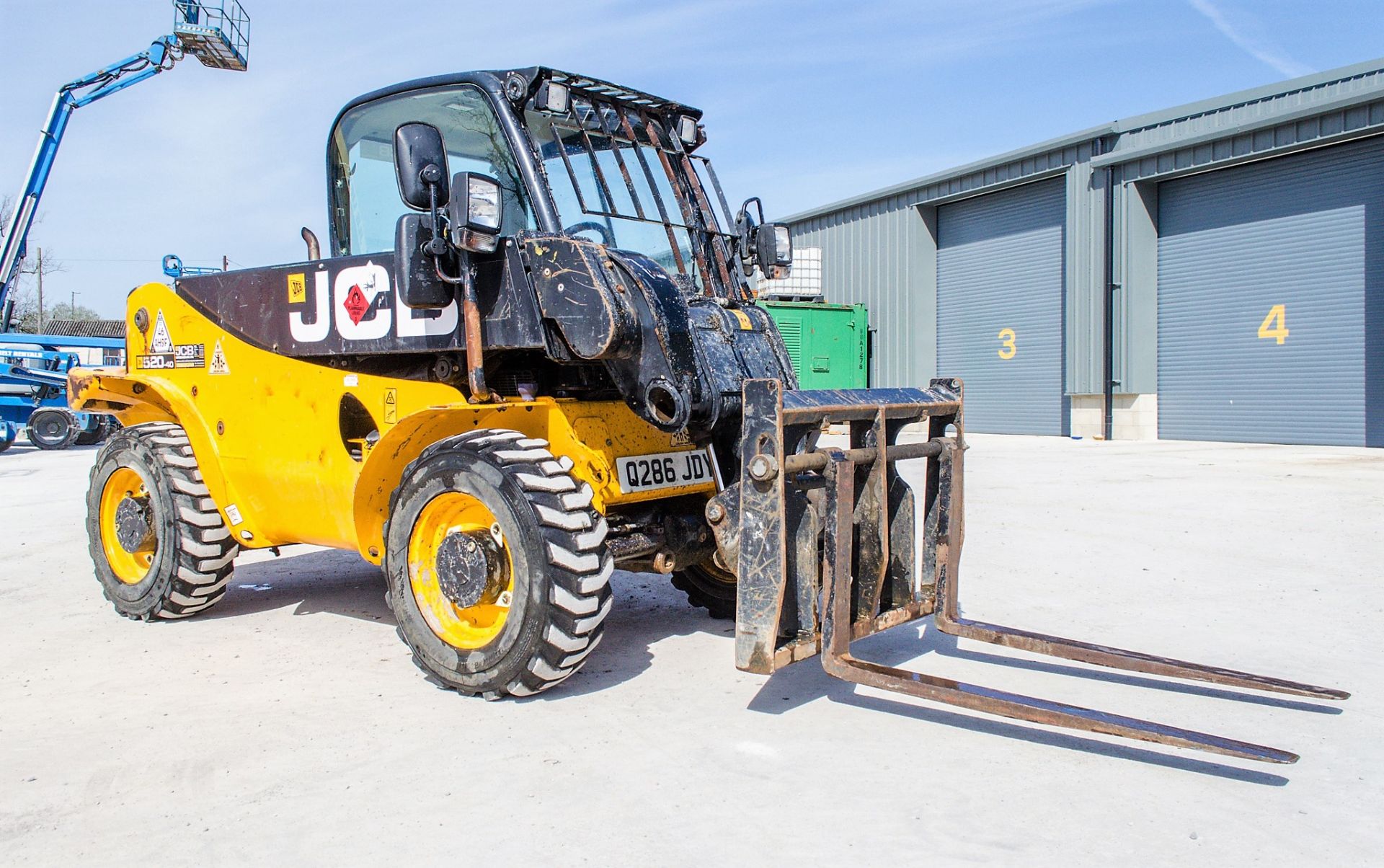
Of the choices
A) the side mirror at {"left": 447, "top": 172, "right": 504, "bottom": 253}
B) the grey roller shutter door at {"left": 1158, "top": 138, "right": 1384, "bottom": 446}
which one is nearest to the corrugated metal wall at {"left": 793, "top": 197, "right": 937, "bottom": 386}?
the grey roller shutter door at {"left": 1158, "top": 138, "right": 1384, "bottom": 446}

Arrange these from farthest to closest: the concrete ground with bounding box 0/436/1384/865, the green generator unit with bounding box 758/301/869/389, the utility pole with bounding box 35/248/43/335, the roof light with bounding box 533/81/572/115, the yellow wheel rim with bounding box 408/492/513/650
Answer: the utility pole with bounding box 35/248/43/335, the green generator unit with bounding box 758/301/869/389, the roof light with bounding box 533/81/572/115, the yellow wheel rim with bounding box 408/492/513/650, the concrete ground with bounding box 0/436/1384/865

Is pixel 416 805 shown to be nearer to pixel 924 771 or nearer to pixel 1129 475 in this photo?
pixel 924 771

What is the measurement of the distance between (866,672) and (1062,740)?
81 cm

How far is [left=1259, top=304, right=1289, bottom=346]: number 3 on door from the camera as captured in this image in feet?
60.1

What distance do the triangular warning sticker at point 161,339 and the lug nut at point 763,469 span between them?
14.5 ft

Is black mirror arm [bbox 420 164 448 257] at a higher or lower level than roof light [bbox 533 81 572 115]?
lower

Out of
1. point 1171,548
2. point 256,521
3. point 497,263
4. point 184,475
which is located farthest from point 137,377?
point 1171,548

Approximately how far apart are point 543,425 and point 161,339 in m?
3.32

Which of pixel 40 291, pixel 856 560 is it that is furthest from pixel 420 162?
pixel 40 291

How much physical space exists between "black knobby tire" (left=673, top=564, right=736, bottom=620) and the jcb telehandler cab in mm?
27

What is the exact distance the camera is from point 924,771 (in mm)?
3736

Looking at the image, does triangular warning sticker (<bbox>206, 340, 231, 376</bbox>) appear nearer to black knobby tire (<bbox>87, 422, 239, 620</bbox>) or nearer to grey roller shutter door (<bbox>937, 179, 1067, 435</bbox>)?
Result: black knobby tire (<bbox>87, 422, 239, 620</bbox>)

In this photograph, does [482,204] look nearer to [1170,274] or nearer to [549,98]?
[549,98]

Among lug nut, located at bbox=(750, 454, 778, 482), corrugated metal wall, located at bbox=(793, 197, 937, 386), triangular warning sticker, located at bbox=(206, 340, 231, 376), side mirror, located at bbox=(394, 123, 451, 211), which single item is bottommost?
lug nut, located at bbox=(750, 454, 778, 482)
